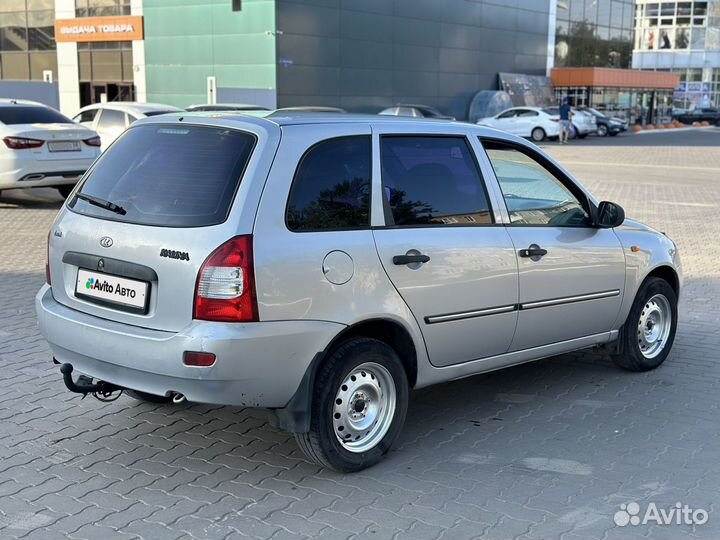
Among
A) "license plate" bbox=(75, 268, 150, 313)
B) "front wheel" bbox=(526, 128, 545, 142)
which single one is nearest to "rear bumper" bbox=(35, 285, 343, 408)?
"license plate" bbox=(75, 268, 150, 313)

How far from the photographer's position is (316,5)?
3541 centimetres

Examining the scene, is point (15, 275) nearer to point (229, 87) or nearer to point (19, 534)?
point (19, 534)

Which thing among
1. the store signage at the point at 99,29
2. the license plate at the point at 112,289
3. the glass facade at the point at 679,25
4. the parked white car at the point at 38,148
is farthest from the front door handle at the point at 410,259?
the glass facade at the point at 679,25

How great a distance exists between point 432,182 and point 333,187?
0.70 m

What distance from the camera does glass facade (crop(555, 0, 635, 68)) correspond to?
51.5 meters

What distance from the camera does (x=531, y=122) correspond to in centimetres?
3756

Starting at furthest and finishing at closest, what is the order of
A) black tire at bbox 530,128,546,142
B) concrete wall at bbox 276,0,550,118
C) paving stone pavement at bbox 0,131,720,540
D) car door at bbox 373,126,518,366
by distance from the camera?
black tire at bbox 530,128,546,142 < concrete wall at bbox 276,0,550,118 < car door at bbox 373,126,518,366 < paving stone pavement at bbox 0,131,720,540

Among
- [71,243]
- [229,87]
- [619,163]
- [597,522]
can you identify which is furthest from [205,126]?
[229,87]

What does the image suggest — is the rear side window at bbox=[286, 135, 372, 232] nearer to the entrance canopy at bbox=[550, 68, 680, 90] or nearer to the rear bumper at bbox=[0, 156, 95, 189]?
the rear bumper at bbox=[0, 156, 95, 189]

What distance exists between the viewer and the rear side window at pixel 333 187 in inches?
163

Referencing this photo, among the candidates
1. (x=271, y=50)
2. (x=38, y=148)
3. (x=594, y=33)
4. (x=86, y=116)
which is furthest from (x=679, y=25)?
(x=38, y=148)

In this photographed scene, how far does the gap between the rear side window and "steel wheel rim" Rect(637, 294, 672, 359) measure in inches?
103

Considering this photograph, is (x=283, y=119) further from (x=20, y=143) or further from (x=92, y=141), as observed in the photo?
(x=92, y=141)

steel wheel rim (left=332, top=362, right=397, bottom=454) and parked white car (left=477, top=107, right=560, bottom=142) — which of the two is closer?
steel wheel rim (left=332, top=362, right=397, bottom=454)
